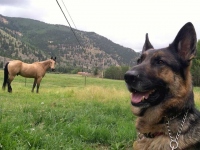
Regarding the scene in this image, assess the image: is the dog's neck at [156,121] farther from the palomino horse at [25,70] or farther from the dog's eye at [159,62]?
the palomino horse at [25,70]

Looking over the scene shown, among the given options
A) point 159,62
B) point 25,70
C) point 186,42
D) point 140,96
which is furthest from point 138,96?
point 25,70

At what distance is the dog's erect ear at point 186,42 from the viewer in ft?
12.5

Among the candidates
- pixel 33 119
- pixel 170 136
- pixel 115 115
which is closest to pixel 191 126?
pixel 170 136

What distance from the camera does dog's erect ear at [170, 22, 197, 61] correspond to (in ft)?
12.5

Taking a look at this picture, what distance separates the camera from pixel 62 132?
5.34m

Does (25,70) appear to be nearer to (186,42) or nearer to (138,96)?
(138,96)

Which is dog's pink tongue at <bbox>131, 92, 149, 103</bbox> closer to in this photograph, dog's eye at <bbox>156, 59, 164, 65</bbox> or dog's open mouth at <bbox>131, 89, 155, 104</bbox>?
dog's open mouth at <bbox>131, 89, 155, 104</bbox>

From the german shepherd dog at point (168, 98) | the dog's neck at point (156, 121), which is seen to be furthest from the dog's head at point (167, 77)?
the dog's neck at point (156, 121)

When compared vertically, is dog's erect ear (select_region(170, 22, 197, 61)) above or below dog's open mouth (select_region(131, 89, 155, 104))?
above

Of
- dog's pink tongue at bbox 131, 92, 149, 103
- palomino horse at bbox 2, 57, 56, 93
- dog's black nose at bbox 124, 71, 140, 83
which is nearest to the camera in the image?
dog's black nose at bbox 124, 71, 140, 83

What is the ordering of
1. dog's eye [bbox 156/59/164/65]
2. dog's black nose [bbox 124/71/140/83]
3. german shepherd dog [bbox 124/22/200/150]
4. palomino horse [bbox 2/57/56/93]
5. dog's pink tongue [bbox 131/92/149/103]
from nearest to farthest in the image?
german shepherd dog [bbox 124/22/200/150] → dog's black nose [bbox 124/71/140/83] → dog's pink tongue [bbox 131/92/149/103] → dog's eye [bbox 156/59/164/65] → palomino horse [bbox 2/57/56/93]

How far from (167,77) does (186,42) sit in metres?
0.64

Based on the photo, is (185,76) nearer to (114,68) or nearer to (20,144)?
(20,144)

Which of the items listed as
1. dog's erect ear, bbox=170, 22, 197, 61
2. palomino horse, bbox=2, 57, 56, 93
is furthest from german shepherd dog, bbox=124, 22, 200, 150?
palomino horse, bbox=2, 57, 56, 93
